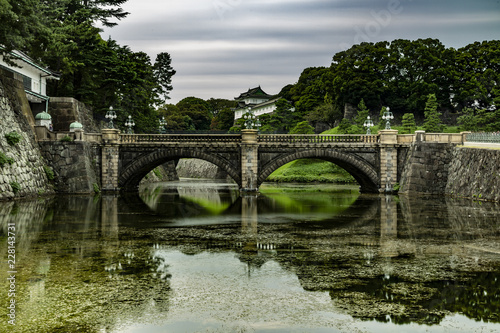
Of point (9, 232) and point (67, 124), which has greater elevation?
point (67, 124)

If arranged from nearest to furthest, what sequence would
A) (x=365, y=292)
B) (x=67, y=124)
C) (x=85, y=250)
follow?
(x=365, y=292), (x=85, y=250), (x=67, y=124)

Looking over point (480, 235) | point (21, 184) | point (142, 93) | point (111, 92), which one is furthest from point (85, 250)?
point (142, 93)

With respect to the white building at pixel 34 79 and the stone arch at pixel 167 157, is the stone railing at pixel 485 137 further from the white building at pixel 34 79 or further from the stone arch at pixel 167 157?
the white building at pixel 34 79

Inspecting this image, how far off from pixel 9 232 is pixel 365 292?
14.4m

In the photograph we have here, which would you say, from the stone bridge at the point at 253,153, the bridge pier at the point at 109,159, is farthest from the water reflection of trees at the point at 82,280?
the stone bridge at the point at 253,153

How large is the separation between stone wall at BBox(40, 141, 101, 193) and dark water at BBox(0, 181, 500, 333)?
18486 millimetres

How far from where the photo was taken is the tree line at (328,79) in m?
52.8

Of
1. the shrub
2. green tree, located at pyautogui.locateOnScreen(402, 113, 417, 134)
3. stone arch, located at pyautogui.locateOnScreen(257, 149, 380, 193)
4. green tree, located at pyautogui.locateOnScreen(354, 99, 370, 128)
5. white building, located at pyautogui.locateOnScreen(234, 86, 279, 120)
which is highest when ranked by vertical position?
white building, located at pyautogui.locateOnScreen(234, 86, 279, 120)

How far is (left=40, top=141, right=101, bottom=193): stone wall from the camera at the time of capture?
4303 cm

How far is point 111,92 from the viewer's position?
60.3 metres

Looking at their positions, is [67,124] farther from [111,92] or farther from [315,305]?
[315,305]

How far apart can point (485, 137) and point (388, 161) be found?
8.82 meters

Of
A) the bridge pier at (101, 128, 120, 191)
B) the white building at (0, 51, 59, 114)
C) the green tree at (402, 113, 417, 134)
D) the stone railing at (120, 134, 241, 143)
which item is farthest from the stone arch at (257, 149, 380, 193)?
the green tree at (402, 113, 417, 134)

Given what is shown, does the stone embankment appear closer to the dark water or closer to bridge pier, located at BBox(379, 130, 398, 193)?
bridge pier, located at BBox(379, 130, 398, 193)
